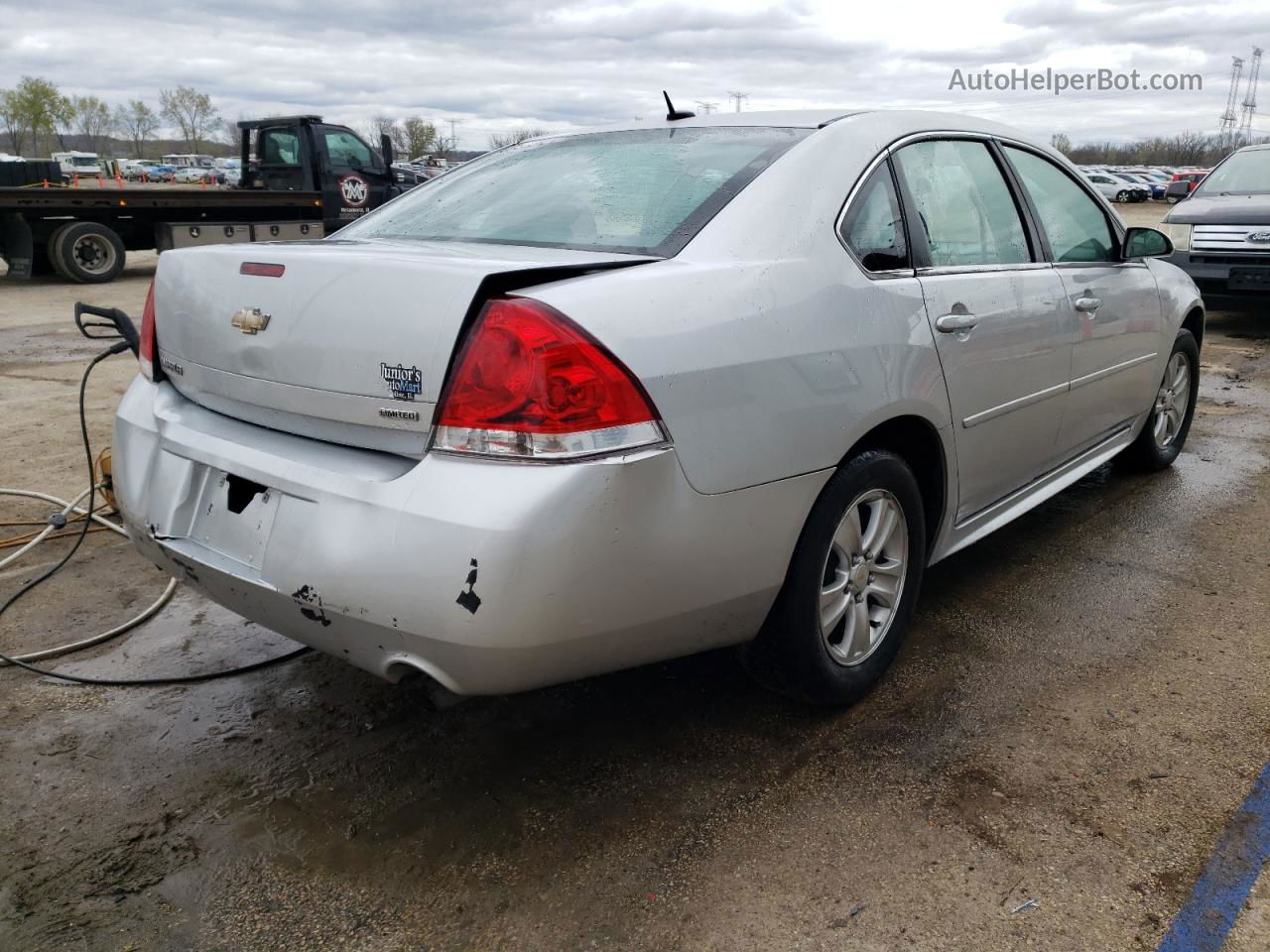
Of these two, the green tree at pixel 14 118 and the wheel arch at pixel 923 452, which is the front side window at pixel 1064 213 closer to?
the wheel arch at pixel 923 452

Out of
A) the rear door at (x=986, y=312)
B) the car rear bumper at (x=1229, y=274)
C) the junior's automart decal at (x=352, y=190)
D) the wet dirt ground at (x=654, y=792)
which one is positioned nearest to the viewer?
the wet dirt ground at (x=654, y=792)

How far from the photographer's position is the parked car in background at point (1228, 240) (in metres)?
8.77

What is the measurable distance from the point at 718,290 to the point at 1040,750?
139 cm

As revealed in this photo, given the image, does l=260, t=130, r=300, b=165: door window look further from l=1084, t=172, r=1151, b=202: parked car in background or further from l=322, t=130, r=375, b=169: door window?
l=1084, t=172, r=1151, b=202: parked car in background

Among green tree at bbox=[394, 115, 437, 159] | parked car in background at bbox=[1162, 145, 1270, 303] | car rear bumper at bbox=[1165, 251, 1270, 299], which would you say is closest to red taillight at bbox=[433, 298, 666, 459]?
parked car in background at bbox=[1162, 145, 1270, 303]

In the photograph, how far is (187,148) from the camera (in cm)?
10325

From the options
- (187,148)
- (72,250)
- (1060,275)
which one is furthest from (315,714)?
(187,148)

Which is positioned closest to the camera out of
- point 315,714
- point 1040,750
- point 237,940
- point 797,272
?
point 237,940

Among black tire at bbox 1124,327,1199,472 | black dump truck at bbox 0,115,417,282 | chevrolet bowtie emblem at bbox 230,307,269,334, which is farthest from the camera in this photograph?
black dump truck at bbox 0,115,417,282

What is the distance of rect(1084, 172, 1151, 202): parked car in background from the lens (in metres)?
38.2

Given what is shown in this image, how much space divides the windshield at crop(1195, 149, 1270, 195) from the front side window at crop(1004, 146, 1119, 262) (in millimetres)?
7070

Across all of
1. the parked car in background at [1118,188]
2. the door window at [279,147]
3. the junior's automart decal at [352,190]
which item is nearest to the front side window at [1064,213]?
the junior's automart decal at [352,190]

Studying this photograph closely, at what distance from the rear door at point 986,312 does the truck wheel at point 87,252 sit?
14.0m

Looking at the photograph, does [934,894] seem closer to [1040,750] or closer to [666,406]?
[1040,750]
